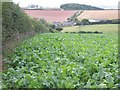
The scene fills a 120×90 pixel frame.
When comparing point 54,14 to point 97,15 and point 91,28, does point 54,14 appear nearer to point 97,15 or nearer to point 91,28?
point 91,28

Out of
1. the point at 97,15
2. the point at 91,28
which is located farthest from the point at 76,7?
the point at 91,28

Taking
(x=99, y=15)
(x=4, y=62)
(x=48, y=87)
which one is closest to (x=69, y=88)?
(x=48, y=87)

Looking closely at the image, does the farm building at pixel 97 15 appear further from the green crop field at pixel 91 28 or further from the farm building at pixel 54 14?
the farm building at pixel 54 14

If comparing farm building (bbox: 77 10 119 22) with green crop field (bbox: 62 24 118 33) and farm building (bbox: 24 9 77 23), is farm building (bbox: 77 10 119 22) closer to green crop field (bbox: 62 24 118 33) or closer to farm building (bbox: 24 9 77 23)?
green crop field (bbox: 62 24 118 33)

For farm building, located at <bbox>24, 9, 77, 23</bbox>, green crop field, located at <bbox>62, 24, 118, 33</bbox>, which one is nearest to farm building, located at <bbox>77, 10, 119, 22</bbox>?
green crop field, located at <bbox>62, 24, 118, 33</bbox>

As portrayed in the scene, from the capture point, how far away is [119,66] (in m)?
7.96

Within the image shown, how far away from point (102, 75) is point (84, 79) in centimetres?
42

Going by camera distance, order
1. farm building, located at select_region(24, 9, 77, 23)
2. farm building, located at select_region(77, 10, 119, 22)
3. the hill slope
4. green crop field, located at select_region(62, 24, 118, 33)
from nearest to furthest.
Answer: green crop field, located at select_region(62, 24, 118, 33), farm building, located at select_region(77, 10, 119, 22), farm building, located at select_region(24, 9, 77, 23), the hill slope

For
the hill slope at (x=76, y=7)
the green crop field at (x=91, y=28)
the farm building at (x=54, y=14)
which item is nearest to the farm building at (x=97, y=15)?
the hill slope at (x=76, y=7)

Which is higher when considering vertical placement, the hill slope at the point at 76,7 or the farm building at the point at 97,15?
the hill slope at the point at 76,7

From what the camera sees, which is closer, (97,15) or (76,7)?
(97,15)

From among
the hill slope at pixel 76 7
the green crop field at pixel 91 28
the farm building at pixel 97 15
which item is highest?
the hill slope at pixel 76 7

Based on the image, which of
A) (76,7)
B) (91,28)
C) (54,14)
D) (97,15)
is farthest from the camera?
(76,7)

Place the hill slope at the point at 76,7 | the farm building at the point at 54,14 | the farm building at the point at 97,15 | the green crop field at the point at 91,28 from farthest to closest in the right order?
the hill slope at the point at 76,7 < the farm building at the point at 54,14 < the farm building at the point at 97,15 < the green crop field at the point at 91,28
